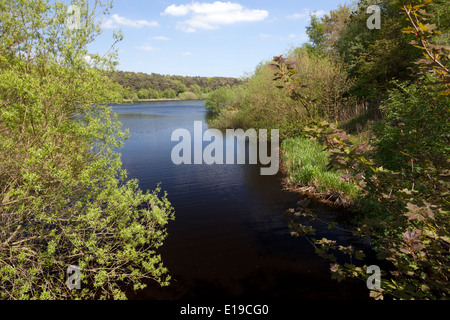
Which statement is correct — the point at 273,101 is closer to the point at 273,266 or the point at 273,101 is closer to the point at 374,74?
the point at 374,74

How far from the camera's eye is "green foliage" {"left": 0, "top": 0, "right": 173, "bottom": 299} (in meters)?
5.84

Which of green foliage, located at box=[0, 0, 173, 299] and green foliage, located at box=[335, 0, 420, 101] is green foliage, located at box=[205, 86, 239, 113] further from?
green foliage, located at box=[0, 0, 173, 299]

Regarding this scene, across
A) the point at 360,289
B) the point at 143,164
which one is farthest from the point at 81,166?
the point at 143,164

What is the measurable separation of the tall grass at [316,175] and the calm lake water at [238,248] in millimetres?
1269

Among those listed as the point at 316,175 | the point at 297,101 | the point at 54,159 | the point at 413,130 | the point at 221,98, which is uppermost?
the point at 221,98

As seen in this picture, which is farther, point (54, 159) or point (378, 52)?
point (378, 52)

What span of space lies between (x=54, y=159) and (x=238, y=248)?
6.98 meters

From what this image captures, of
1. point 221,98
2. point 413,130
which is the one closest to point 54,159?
point 413,130

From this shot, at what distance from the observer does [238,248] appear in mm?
10289

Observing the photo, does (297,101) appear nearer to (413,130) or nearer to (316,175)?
(316,175)

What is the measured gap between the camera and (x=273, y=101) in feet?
94.0

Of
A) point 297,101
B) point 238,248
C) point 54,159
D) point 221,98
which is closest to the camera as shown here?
point 54,159

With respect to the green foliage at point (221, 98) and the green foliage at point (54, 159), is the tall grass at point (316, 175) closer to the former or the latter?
the green foliage at point (54, 159)

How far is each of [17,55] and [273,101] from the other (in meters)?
24.3
